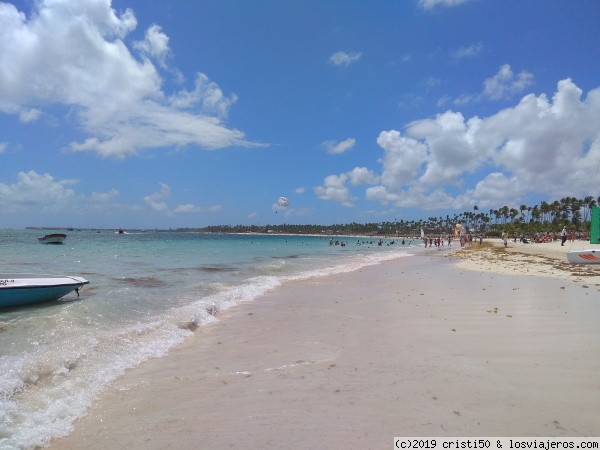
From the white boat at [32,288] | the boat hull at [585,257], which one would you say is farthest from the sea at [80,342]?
the boat hull at [585,257]

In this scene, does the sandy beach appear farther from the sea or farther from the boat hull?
the boat hull

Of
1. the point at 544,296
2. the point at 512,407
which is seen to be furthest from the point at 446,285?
the point at 512,407

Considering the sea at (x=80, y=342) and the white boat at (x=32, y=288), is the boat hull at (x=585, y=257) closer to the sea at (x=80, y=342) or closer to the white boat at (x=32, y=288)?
the sea at (x=80, y=342)

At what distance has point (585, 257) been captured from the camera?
22.5 metres

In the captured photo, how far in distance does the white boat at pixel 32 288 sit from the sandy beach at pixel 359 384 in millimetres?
7043

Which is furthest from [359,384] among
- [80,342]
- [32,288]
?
[32,288]

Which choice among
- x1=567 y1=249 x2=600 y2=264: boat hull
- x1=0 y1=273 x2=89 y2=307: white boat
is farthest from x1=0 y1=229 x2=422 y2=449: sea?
x1=567 y1=249 x2=600 y2=264: boat hull

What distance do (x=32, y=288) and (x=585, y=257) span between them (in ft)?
92.2

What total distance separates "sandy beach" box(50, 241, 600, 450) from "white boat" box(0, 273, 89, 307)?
7043 millimetres

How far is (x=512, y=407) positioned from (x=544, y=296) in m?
9.37

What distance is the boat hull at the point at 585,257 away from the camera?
72.6 ft

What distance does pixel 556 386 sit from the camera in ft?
15.7

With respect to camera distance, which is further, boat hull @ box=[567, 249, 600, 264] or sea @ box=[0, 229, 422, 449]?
boat hull @ box=[567, 249, 600, 264]

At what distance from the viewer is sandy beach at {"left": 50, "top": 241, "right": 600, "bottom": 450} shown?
389cm
